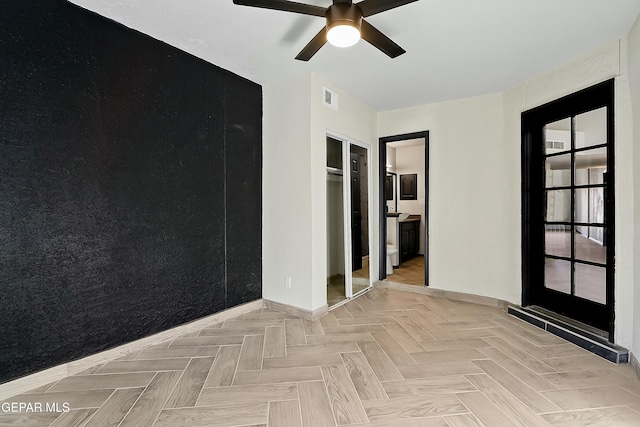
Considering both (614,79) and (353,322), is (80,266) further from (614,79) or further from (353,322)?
(614,79)

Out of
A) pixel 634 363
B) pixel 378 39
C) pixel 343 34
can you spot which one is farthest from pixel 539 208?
pixel 343 34

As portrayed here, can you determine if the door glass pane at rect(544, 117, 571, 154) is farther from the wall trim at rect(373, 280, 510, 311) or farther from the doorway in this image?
the doorway

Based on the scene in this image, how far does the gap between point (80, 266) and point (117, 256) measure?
0.23 m

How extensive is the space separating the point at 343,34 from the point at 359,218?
249cm

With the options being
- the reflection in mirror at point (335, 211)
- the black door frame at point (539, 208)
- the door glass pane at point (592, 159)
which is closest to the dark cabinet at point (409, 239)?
the reflection in mirror at point (335, 211)

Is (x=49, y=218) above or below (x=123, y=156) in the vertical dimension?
below

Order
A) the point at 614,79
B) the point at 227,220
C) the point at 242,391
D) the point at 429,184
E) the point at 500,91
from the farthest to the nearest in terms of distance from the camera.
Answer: the point at 429,184 < the point at 500,91 < the point at 227,220 < the point at 614,79 < the point at 242,391

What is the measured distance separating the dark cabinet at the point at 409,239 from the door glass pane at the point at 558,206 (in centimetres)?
257

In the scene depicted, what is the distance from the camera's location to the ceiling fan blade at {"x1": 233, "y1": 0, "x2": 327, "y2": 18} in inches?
65.1

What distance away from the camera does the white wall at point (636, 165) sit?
2109 millimetres

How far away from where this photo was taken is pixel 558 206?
299cm

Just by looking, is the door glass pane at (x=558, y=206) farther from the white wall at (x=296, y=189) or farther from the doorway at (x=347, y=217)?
the white wall at (x=296, y=189)

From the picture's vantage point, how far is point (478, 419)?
160cm

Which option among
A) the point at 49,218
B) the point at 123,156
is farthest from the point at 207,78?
the point at 49,218
